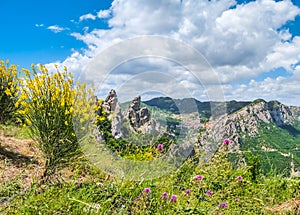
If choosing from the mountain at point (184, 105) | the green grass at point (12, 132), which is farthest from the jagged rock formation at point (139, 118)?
the green grass at point (12, 132)

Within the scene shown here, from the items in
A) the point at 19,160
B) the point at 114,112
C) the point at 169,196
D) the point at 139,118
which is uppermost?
the point at 114,112

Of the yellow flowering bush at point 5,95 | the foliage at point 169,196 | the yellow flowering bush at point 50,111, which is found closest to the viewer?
the foliage at point 169,196

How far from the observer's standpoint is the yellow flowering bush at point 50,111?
A: 4344mm

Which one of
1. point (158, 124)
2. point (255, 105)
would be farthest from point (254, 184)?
point (255, 105)

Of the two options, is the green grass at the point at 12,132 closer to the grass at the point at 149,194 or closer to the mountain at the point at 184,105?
the grass at the point at 149,194

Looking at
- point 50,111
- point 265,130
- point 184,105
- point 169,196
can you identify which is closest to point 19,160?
point 50,111

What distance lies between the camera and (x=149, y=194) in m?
3.40

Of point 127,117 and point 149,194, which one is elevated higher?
point 127,117

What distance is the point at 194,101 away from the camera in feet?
17.6

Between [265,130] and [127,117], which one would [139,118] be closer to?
[127,117]

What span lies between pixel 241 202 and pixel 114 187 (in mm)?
1662

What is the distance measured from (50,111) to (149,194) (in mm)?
2033

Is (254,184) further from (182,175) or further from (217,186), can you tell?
(182,175)

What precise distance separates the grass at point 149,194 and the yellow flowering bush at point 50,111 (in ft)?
1.63
